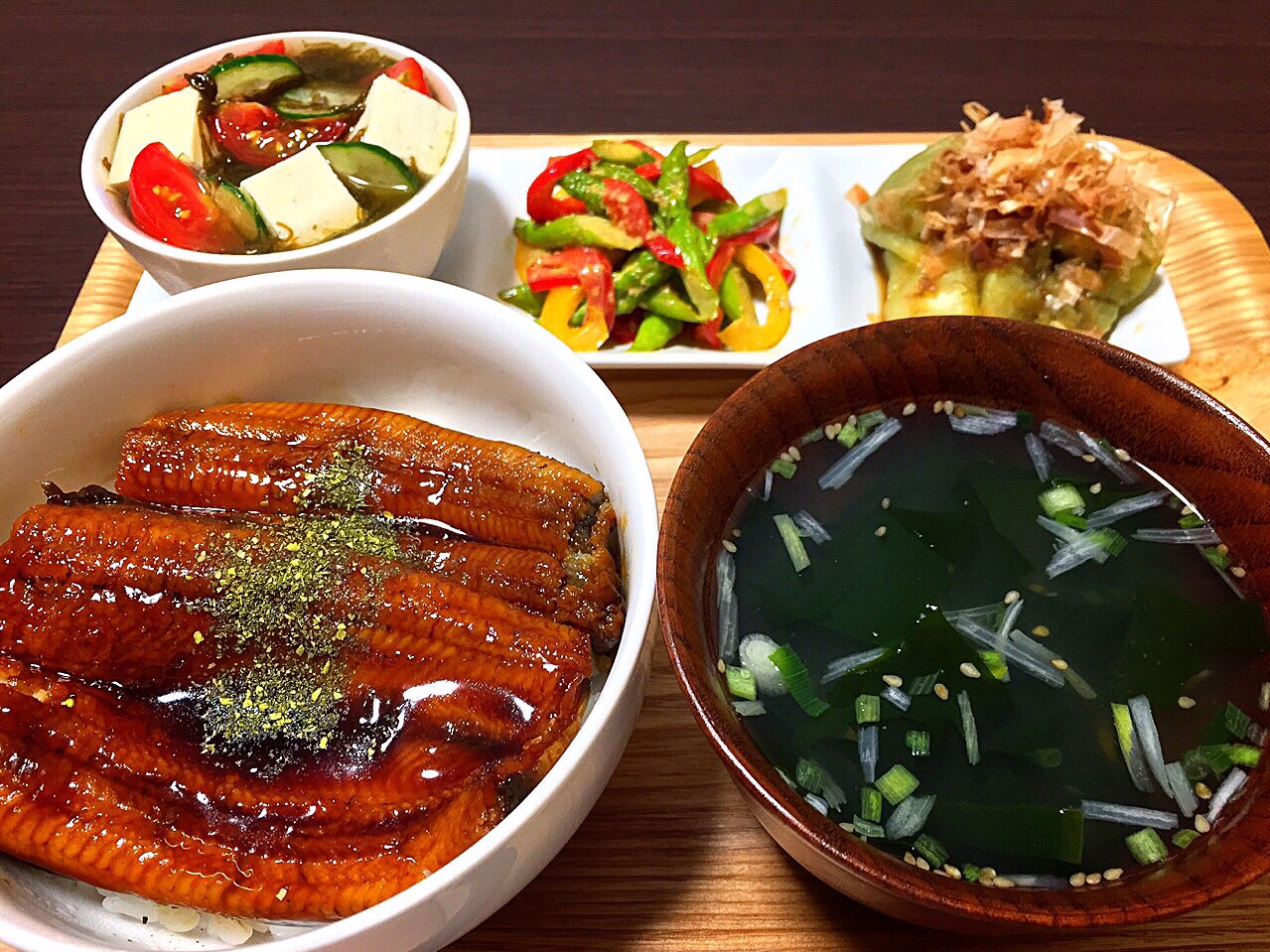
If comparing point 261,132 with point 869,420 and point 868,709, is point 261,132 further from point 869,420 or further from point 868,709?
point 868,709

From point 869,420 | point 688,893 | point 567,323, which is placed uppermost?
point 869,420

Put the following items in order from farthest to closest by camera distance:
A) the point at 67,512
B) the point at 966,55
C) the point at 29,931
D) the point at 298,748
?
the point at 966,55
the point at 67,512
the point at 298,748
the point at 29,931

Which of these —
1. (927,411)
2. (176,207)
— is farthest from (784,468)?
(176,207)

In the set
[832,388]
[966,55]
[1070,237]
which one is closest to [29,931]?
[832,388]

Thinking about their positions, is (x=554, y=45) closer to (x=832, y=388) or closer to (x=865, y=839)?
(x=832, y=388)

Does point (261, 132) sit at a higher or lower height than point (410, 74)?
lower

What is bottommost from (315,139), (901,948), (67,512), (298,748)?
(901,948)

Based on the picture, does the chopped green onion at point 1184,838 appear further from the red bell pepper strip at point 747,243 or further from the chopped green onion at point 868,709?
the red bell pepper strip at point 747,243

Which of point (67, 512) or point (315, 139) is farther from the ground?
point (315, 139)
